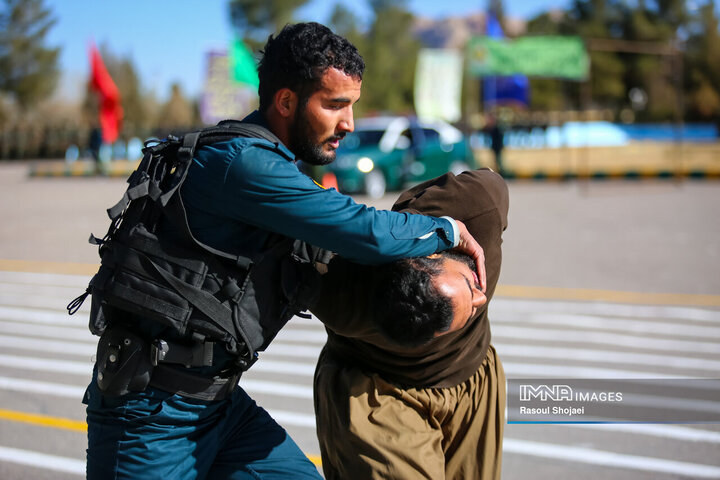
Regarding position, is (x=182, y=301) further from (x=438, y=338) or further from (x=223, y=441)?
(x=438, y=338)

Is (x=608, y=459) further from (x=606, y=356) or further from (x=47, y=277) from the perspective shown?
(x=47, y=277)

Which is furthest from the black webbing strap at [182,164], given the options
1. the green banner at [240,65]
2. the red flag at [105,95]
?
the red flag at [105,95]

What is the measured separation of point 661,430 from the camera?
15.8 ft

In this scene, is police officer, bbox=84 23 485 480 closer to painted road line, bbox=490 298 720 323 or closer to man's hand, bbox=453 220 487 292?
man's hand, bbox=453 220 487 292

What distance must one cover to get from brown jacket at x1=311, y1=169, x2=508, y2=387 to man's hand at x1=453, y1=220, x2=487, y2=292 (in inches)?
4.8

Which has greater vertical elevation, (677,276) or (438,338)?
(438,338)

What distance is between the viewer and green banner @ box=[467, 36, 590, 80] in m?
20.2

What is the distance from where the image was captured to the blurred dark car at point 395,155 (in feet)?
59.0

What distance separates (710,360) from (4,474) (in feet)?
16.3

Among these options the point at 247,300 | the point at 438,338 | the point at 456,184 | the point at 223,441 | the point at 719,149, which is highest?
the point at 456,184

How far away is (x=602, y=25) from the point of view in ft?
255

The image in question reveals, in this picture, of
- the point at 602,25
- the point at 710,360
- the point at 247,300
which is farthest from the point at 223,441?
the point at 602,25

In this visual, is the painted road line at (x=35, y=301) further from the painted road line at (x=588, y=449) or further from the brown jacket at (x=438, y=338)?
the brown jacket at (x=438, y=338)

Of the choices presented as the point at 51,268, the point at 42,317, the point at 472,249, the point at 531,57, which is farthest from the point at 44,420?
the point at 531,57
